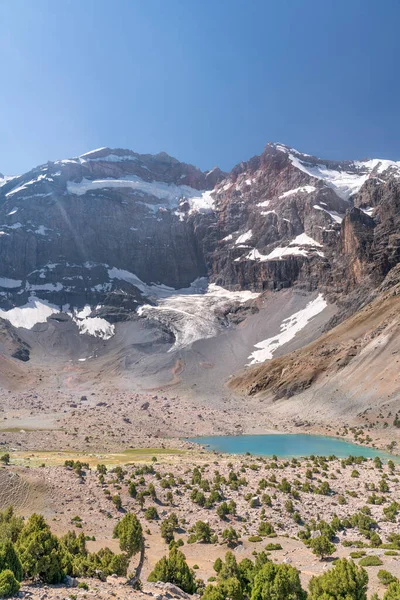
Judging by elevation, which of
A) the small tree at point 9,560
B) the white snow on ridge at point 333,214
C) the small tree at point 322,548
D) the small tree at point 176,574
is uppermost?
the white snow on ridge at point 333,214

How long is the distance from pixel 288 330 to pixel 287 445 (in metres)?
79.4

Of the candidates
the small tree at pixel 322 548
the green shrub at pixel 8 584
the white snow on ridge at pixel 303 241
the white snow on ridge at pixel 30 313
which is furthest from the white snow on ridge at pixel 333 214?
the green shrub at pixel 8 584

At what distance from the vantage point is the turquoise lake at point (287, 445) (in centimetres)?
5771

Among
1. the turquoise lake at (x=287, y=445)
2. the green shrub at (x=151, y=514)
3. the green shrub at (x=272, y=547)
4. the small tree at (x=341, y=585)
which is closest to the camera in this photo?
the small tree at (x=341, y=585)

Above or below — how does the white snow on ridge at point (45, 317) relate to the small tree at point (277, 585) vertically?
above

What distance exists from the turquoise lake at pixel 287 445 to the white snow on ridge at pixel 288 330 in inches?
2223

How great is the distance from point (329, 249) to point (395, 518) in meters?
156

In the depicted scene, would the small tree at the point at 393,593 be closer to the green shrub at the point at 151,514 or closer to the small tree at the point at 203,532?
the small tree at the point at 203,532

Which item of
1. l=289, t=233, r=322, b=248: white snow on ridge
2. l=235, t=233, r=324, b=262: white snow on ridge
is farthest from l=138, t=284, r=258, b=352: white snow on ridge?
l=289, t=233, r=322, b=248: white snow on ridge

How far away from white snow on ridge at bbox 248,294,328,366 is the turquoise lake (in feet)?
185

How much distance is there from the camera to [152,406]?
95.3 m

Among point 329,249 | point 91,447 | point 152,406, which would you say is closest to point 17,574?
point 91,447

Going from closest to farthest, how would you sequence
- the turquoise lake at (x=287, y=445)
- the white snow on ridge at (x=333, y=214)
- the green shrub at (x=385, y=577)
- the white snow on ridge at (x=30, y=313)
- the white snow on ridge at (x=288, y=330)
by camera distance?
the green shrub at (x=385, y=577), the turquoise lake at (x=287, y=445), the white snow on ridge at (x=288, y=330), the white snow on ridge at (x=30, y=313), the white snow on ridge at (x=333, y=214)

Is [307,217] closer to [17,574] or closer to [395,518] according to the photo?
[395,518]
